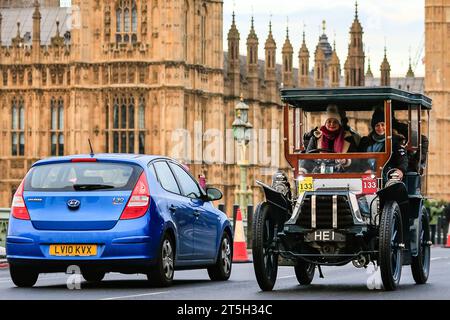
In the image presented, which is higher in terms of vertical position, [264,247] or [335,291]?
[264,247]

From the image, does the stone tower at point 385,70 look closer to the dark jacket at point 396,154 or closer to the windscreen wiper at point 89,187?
the dark jacket at point 396,154

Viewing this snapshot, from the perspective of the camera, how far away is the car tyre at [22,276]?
17.4 meters

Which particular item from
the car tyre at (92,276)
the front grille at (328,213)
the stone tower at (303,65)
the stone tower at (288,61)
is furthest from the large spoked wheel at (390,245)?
the stone tower at (303,65)

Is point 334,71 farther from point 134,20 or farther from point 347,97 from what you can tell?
point 347,97

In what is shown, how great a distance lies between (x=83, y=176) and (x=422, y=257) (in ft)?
12.2

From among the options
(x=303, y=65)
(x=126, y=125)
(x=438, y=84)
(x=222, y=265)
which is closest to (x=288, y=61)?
(x=303, y=65)

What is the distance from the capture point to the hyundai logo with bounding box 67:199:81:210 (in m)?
17.0

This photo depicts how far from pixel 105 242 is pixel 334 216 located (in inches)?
91.6

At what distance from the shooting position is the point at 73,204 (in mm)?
17031

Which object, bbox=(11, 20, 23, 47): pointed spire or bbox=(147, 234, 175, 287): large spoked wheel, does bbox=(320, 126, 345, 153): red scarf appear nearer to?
bbox=(147, 234, 175, 287): large spoked wheel

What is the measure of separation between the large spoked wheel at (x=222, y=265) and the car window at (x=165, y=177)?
1.37 metres

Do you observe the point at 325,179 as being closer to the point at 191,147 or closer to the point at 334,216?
the point at 334,216

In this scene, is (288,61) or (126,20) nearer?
(126,20)
